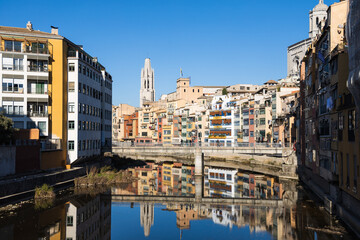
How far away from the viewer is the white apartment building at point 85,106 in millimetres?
54156

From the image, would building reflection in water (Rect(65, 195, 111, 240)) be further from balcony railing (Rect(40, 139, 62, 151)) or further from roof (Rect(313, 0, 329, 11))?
roof (Rect(313, 0, 329, 11))

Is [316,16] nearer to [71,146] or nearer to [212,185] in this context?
[212,185]

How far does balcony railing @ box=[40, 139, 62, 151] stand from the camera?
4866 cm

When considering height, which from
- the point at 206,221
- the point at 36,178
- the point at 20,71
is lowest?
the point at 206,221

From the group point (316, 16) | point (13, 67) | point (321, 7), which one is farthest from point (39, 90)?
point (321, 7)

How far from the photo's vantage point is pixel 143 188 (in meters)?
53.3

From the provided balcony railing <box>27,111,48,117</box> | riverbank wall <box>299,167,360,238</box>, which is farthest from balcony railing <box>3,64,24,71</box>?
riverbank wall <box>299,167,360,238</box>

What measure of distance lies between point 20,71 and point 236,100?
239 ft

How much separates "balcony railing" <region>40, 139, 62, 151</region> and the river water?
6.81 meters

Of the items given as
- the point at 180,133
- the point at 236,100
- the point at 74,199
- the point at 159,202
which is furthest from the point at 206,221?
the point at 180,133

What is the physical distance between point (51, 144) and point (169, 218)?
21008 mm

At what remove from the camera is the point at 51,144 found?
50.8 meters

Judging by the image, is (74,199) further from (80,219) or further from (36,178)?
(80,219)

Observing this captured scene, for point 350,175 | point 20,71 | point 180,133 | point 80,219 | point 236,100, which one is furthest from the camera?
point 180,133
